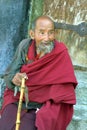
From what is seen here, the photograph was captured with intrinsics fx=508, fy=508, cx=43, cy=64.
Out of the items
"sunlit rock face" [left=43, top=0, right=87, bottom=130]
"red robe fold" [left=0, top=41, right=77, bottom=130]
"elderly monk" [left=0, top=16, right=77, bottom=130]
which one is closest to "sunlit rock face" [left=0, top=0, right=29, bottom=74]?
"sunlit rock face" [left=43, top=0, right=87, bottom=130]

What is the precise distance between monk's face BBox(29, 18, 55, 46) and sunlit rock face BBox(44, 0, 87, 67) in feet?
3.92

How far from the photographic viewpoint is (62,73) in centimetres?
476

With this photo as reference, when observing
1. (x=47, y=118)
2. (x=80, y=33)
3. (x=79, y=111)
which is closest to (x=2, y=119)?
(x=47, y=118)

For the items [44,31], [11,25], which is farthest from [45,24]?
[11,25]

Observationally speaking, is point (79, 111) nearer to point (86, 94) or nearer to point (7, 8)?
point (86, 94)

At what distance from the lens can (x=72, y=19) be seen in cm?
598

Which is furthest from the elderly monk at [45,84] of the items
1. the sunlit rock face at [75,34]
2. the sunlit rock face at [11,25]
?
the sunlit rock face at [11,25]

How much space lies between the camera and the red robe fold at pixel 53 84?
15.4 ft

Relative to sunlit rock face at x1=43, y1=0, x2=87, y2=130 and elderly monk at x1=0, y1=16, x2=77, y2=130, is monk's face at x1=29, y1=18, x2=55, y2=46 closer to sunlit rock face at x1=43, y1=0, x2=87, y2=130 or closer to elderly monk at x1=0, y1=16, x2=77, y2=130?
elderly monk at x1=0, y1=16, x2=77, y2=130

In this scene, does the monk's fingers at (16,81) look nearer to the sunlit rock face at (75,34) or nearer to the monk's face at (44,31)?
the monk's face at (44,31)

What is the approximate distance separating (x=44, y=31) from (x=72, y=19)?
1.26 m

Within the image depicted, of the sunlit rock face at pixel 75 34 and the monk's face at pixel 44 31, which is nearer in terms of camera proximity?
the monk's face at pixel 44 31

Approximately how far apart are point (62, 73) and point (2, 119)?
0.72 meters

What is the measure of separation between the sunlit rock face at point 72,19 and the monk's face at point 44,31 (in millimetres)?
1195
